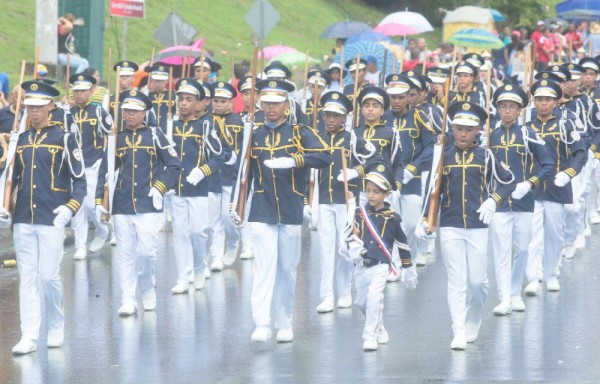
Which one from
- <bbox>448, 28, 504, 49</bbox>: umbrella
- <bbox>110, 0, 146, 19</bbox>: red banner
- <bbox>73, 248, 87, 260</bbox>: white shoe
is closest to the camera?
<bbox>73, 248, 87, 260</bbox>: white shoe

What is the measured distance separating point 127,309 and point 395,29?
1919 cm

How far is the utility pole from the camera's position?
2540cm

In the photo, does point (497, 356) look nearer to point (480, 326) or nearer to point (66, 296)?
point (480, 326)

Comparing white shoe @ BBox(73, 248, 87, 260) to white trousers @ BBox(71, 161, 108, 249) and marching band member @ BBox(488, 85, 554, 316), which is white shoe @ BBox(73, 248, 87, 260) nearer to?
white trousers @ BBox(71, 161, 108, 249)

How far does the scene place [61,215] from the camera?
1202 cm

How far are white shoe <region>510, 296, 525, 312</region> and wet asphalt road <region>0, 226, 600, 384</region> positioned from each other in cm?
10

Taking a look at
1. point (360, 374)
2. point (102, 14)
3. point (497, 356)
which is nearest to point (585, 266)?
point (497, 356)

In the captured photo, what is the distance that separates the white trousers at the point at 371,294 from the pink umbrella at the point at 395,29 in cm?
1981

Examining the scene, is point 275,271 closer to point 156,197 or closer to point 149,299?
point 156,197

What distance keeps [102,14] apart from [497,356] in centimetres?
1802

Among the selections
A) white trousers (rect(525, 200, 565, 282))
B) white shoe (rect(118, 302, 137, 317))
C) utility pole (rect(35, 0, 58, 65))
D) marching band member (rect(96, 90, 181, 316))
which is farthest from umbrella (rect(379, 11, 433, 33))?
white shoe (rect(118, 302, 137, 317))

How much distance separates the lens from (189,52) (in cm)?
2227

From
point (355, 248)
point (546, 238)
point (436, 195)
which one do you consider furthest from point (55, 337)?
point (546, 238)

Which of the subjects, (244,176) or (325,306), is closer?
(244,176)
